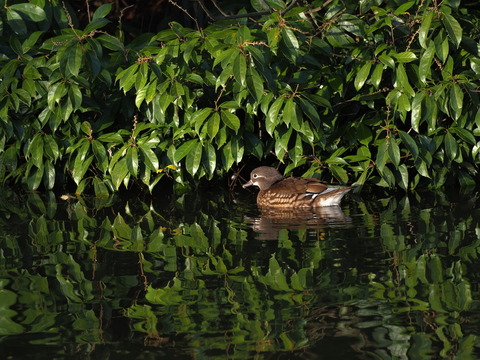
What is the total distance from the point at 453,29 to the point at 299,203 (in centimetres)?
210

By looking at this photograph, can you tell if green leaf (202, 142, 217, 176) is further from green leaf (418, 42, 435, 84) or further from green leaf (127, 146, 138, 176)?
green leaf (418, 42, 435, 84)

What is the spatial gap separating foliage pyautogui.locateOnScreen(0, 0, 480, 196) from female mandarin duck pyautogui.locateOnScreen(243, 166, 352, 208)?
0.30m

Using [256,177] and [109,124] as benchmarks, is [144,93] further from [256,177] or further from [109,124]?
[256,177]

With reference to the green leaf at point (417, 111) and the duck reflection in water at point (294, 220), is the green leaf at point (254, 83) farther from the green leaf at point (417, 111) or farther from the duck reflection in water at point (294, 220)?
the green leaf at point (417, 111)

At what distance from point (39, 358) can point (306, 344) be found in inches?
53.2

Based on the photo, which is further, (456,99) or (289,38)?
(456,99)

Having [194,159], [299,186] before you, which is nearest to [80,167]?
[194,159]

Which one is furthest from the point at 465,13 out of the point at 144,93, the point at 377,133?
the point at 144,93

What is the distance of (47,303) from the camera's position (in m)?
5.67

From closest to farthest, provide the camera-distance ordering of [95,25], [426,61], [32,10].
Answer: [426,61] < [95,25] < [32,10]

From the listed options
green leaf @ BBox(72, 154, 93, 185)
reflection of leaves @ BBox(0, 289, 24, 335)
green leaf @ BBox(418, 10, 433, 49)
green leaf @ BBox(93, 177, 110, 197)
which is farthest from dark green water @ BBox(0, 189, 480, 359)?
green leaf @ BBox(418, 10, 433, 49)

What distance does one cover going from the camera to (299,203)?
8.81m

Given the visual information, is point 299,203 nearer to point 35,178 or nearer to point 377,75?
point 377,75

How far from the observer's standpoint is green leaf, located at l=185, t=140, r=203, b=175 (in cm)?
898
